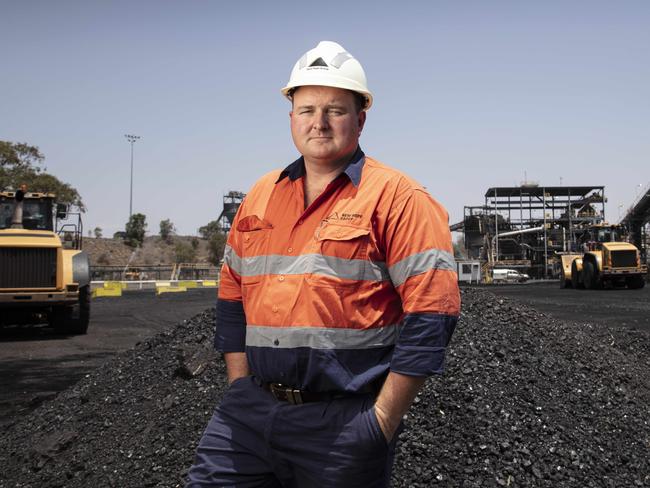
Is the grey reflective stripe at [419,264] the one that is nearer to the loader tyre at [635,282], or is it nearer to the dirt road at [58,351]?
the dirt road at [58,351]

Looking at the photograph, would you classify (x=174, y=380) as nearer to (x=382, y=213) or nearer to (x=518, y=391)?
(x=518, y=391)

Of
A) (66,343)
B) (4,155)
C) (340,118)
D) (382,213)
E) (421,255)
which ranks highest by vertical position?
(4,155)

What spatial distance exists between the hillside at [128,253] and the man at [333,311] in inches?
2755

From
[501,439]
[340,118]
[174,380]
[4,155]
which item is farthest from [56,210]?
[4,155]

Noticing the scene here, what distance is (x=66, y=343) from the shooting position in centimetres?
1229

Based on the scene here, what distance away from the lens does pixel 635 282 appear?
90.7 ft

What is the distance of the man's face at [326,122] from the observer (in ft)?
7.21

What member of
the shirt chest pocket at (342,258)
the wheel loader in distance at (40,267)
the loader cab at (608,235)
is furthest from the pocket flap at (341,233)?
the loader cab at (608,235)

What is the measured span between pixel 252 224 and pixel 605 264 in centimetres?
2726

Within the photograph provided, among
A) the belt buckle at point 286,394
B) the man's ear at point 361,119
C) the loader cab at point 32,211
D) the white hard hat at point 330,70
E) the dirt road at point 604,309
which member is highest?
the loader cab at point 32,211

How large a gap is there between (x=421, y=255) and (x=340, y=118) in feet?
1.84

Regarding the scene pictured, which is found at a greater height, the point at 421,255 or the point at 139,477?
the point at 421,255

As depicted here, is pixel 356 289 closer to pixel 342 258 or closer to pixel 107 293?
pixel 342 258

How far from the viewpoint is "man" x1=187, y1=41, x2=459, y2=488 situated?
6.47ft
